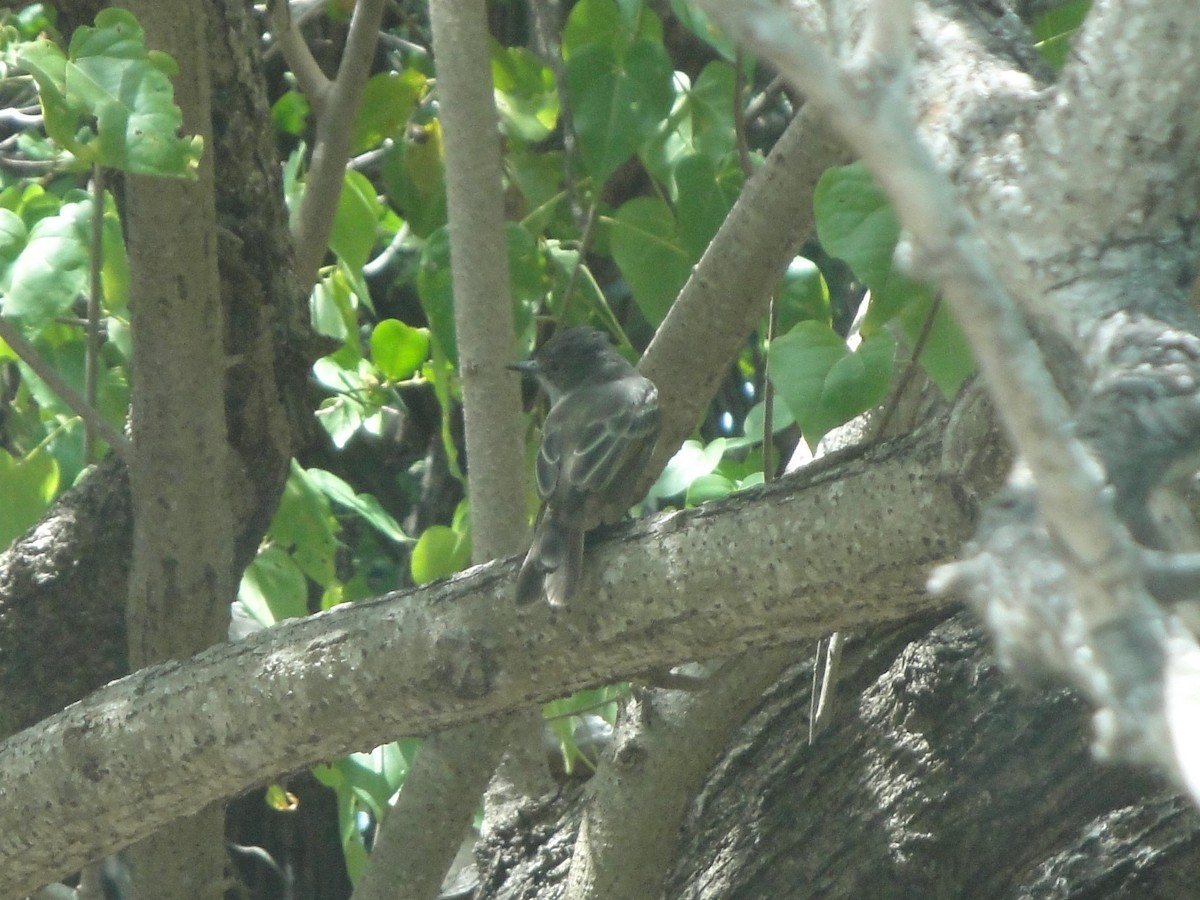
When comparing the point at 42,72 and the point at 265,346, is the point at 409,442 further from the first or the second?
the point at 42,72

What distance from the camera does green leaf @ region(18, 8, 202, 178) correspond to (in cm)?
211

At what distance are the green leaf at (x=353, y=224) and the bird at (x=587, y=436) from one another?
19.5 inches

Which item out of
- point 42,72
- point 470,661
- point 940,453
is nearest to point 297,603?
point 470,661

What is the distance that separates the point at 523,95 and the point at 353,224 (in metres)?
0.54

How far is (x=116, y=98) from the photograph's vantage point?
→ 217 centimetres

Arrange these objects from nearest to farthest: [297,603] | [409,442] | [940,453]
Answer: [940,453], [297,603], [409,442]

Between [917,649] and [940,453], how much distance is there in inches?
50.3

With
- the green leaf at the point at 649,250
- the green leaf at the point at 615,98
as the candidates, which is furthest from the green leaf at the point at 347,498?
the green leaf at the point at 615,98

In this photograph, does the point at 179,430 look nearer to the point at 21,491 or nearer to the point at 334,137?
the point at 21,491

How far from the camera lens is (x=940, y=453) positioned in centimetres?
199

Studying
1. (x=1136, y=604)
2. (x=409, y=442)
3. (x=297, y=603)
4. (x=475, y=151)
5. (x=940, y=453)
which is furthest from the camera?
(x=409, y=442)

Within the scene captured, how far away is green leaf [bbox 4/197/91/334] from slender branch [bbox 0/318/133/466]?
4 cm

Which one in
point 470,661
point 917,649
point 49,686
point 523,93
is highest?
point 523,93

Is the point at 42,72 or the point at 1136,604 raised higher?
the point at 42,72
